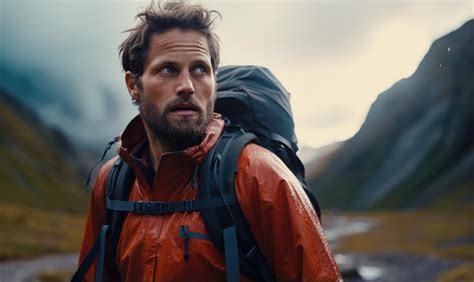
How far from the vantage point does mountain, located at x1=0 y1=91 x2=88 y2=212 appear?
134 metres

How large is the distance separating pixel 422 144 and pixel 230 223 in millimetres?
154208

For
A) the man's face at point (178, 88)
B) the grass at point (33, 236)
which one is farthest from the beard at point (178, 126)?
the grass at point (33, 236)

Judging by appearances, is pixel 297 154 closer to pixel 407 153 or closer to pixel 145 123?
pixel 145 123

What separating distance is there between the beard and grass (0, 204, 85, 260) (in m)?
52.7

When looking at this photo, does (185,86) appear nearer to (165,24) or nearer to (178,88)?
(178,88)

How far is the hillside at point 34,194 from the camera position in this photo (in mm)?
68438

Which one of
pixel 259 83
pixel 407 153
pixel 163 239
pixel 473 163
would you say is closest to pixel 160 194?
pixel 163 239

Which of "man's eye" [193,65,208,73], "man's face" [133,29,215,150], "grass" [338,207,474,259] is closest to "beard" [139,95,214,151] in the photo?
"man's face" [133,29,215,150]

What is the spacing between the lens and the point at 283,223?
3762mm

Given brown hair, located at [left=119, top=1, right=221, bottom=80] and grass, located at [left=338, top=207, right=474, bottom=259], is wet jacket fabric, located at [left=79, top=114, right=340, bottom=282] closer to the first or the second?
brown hair, located at [left=119, top=1, right=221, bottom=80]

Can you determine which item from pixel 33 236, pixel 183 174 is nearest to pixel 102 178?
pixel 183 174

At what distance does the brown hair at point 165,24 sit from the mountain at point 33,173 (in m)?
119

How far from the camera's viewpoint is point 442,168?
448ft

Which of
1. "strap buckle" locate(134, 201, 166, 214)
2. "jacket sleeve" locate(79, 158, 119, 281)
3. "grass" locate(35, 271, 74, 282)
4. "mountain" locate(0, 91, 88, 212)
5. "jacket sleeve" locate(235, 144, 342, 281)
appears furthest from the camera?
"mountain" locate(0, 91, 88, 212)
